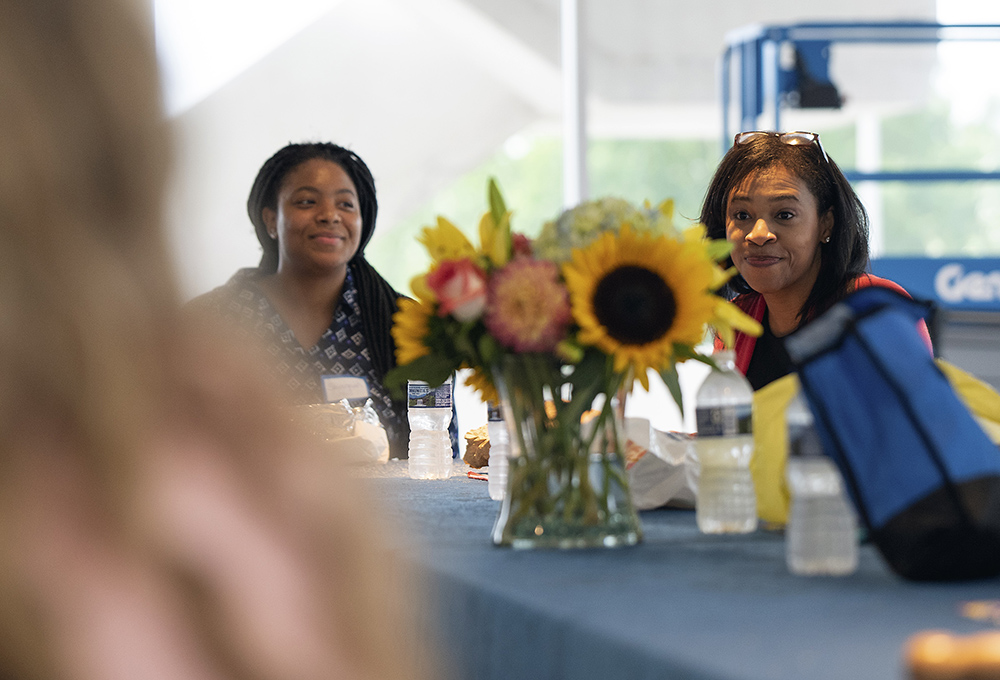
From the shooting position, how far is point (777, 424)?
109cm

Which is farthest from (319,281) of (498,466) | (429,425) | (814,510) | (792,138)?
(814,510)

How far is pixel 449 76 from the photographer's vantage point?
8117 mm

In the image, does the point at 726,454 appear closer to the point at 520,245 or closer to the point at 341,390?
the point at 520,245

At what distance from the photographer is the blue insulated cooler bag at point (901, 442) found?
83cm

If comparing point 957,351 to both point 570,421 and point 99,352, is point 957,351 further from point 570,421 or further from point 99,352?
point 99,352

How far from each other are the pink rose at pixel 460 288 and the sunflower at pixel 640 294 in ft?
0.28

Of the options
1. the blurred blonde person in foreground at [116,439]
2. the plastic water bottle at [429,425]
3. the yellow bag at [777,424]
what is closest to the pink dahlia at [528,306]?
the yellow bag at [777,424]

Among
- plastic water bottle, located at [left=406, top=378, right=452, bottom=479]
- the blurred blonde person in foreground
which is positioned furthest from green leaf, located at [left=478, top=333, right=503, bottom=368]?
plastic water bottle, located at [left=406, top=378, right=452, bottom=479]

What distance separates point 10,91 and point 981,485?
764 millimetres

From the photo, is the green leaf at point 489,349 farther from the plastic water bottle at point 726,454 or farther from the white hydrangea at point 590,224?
the plastic water bottle at point 726,454

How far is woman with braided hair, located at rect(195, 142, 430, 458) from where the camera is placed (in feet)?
7.89

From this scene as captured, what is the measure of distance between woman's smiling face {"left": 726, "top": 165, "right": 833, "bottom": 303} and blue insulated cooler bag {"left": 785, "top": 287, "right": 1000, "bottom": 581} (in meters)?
1.19

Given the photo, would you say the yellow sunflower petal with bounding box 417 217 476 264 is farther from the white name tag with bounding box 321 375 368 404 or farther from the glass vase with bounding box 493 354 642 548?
the white name tag with bounding box 321 375 368 404

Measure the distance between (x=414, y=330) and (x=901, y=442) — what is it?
0.48 metres
